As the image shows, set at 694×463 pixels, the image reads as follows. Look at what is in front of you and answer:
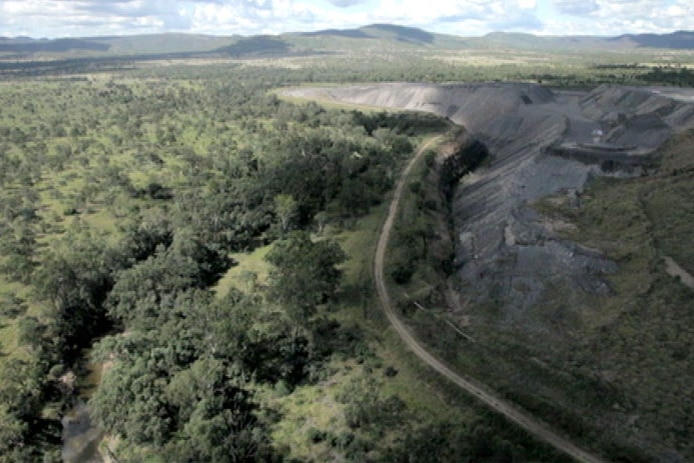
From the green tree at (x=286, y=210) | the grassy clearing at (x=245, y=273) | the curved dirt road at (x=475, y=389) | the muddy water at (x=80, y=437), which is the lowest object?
the muddy water at (x=80, y=437)

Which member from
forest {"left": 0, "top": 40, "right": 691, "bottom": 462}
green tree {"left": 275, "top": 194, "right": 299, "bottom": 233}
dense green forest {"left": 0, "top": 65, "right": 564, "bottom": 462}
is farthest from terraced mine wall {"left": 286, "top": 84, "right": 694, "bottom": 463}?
green tree {"left": 275, "top": 194, "right": 299, "bottom": 233}

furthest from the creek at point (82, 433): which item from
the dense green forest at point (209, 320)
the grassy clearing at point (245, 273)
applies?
the grassy clearing at point (245, 273)

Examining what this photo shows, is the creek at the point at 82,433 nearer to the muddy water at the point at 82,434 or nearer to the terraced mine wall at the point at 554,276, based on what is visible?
the muddy water at the point at 82,434

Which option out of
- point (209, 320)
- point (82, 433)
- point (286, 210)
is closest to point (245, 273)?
point (286, 210)

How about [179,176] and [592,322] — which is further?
[179,176]

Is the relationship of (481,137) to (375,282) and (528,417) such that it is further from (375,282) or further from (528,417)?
(528,417)

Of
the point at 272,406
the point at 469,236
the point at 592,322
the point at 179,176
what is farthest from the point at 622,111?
the point at 272,406

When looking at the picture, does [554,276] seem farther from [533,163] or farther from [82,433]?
[82,433]
